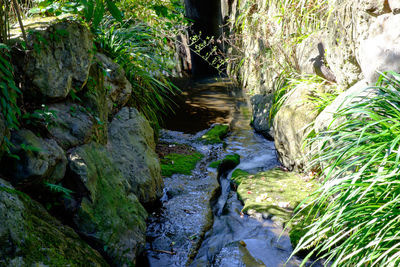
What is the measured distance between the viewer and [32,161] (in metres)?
2.00

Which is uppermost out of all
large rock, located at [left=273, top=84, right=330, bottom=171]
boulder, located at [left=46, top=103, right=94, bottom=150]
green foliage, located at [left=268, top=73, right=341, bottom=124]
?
boulder, located at [left=46, top=103, right=94, bottom=150]

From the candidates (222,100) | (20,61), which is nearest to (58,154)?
(20,61)

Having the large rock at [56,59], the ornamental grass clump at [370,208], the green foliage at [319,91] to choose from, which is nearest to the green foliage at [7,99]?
the large rock at [56,59]

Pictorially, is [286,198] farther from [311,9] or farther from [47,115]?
[311,9]

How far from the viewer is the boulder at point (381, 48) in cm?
253

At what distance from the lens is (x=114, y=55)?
12.9ft

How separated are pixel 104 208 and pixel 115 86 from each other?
1.66 meters

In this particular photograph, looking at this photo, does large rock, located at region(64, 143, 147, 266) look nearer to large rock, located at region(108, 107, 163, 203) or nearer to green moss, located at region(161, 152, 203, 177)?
large rock, located at region(108, 107, 163, 203)

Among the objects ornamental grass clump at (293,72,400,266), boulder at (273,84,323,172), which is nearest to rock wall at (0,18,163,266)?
ornamental grass clump at (293,72,400,266)

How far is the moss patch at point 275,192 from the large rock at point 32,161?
82.7 inches

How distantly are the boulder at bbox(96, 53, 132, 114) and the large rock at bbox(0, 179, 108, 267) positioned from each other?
1.78 m

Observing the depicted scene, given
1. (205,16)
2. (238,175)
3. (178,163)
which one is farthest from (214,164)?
(205,16)

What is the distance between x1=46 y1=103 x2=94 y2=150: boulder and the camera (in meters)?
2.44

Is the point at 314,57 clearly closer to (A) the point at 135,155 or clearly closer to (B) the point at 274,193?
(B) the point at 274,193
